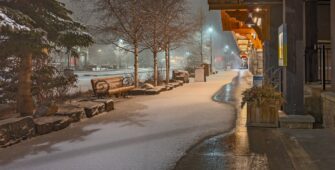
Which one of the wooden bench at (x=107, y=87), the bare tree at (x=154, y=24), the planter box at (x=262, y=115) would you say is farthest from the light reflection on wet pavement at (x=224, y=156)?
the bare tree at (x=154, y=24)

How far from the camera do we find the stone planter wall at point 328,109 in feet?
30.9

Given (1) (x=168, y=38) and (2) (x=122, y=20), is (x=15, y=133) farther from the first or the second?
(1) (x=168, y=38)

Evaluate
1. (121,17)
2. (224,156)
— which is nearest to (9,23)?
(224,156)

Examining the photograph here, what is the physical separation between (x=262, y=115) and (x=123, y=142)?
137 inches

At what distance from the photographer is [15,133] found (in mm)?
8516

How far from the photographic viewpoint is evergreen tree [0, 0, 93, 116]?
9.59 metres

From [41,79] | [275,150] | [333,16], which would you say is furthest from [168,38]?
[275,150]

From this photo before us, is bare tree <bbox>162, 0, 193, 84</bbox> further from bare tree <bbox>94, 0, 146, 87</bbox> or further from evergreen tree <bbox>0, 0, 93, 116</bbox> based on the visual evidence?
evergreen tree <bbox>0, 0, 93, 116</bbox>

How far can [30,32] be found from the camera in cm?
959

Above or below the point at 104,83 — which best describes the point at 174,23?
above

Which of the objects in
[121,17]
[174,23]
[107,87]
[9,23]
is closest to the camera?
[9,23]

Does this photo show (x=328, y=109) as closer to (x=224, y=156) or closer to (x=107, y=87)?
(x=224, y=156)

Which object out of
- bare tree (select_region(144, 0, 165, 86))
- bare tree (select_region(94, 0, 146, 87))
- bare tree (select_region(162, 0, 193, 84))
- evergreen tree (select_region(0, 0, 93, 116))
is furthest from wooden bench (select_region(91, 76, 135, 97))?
bare tree (select_region(162, 0, 193, 84))

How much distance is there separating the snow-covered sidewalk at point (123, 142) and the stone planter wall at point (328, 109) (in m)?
2.12
